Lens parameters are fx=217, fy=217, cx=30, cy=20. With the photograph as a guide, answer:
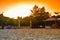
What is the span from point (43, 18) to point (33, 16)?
3218 mm

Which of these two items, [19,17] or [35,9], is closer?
[19,17]

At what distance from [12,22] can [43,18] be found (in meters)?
6.40

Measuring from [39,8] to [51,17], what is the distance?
4.08 m

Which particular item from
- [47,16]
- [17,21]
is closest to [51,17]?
[47,16]

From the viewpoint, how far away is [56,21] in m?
41.2

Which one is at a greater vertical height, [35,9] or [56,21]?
[35,9]

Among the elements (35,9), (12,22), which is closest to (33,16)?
(35,9)

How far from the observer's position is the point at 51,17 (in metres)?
45.2

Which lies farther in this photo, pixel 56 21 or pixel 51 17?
pixel 51 17

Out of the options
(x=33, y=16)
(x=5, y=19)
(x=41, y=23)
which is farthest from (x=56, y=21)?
(x=5, y=19)

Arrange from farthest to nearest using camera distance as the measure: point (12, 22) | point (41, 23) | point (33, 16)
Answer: point (33, 16)
point (12, 22)
point (41, 23)

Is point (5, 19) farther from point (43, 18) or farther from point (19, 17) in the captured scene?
point (43, 18)

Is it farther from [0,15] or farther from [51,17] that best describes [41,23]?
[0,15]

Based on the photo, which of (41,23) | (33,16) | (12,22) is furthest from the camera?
(33,16)
